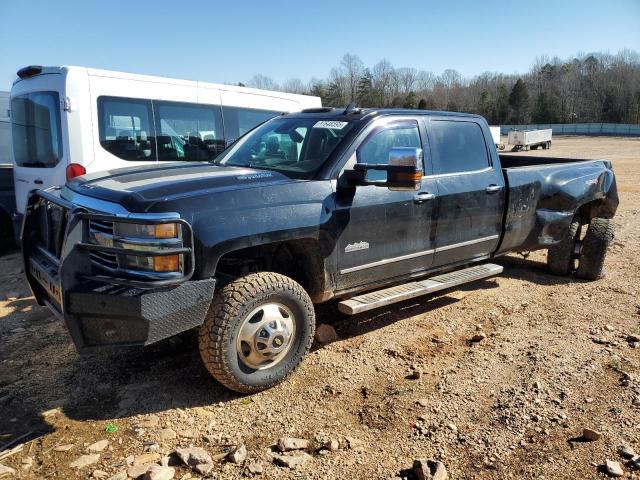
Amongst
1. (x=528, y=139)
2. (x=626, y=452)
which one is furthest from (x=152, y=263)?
(x=528, y=139)

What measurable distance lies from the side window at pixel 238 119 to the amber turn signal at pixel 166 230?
18.2 ft

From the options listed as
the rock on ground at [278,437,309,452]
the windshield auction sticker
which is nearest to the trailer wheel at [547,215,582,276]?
the windshield auction sticker

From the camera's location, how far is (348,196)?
3576 millimetres

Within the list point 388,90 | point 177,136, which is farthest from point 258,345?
point 388,90

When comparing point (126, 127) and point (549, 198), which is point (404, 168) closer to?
point (549, 198)

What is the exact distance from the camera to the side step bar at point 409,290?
3.68 metres

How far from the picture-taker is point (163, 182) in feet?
10.5

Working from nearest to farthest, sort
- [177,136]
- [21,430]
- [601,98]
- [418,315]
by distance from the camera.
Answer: [21,430] < [418,315] < [177,136] < [601,98]

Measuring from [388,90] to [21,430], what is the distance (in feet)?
290

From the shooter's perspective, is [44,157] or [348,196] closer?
[348,196]

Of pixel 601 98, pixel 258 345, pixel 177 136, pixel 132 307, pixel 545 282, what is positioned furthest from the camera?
pixel 601 98

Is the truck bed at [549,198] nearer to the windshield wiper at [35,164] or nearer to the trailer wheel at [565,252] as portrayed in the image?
the trailer wheel at [565,252]

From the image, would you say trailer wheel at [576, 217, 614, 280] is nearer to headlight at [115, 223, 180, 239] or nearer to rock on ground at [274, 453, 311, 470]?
rock on ground at [274, 453, 311, 470]

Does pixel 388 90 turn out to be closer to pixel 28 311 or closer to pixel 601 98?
pixel 601 98
